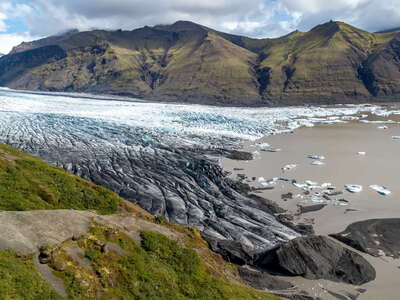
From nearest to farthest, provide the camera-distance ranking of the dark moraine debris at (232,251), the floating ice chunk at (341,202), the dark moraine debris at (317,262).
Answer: the dark moraine debris at (317,262), the dark moraine debris at (232,251), the floating ice chunk at (341,202)

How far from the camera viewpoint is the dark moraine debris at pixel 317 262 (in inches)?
667

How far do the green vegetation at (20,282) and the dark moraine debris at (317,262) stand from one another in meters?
12.7

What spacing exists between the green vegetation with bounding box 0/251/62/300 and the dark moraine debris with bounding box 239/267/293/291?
1025cm

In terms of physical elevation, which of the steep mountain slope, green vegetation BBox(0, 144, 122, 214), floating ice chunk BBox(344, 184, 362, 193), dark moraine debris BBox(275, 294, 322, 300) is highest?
the steep mountain slope

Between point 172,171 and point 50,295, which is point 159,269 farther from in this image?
point 172,171

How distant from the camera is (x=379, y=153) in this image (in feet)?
152

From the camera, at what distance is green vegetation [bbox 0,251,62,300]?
7.39m

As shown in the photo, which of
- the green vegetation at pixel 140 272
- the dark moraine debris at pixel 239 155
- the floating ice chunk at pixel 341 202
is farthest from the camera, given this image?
the dark moraine debris at pixel 239 155

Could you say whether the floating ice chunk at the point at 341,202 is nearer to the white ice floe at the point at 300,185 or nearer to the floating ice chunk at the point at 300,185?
the white ice floe at the point at 300,185

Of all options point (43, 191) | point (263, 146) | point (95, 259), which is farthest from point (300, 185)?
point (95, 259)

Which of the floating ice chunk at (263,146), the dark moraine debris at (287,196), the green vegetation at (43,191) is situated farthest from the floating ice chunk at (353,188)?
the green vegetation at (43,191)

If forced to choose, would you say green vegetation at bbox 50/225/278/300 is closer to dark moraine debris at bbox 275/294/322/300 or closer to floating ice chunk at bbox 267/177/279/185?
dark moraine debris at bbox 275/294/322/300

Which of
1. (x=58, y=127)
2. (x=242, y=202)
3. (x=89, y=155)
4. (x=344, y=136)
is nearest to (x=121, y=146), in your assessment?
(x=89, y=155)

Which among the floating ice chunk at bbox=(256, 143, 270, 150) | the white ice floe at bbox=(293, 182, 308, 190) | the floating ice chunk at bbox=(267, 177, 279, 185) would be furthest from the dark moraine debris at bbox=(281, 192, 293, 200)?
the floating ice chunk at bbox=(256, 143, 270, 150)
